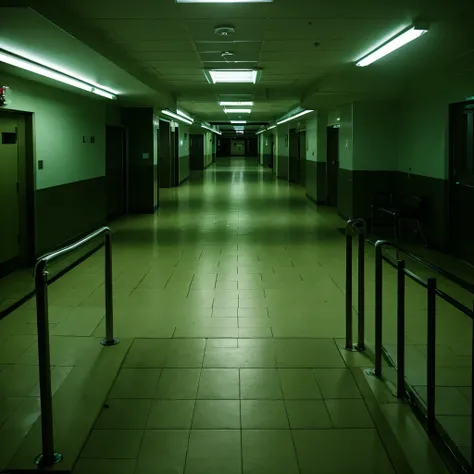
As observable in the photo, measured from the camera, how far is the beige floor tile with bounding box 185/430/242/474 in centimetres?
262

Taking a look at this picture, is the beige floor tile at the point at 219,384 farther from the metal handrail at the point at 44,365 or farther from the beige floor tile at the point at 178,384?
the metal handrail at the point at 44,365

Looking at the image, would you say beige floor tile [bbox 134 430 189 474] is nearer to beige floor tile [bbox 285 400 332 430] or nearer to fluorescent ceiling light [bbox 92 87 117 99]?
beige floor tile [bbox 285 400 332 430]

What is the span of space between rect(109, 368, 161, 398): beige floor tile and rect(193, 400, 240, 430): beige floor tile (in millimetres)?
349

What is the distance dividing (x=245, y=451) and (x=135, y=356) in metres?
1.47

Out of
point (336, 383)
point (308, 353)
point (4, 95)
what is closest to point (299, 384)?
point (336, 383)

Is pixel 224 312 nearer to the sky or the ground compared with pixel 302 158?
nearer to the ground

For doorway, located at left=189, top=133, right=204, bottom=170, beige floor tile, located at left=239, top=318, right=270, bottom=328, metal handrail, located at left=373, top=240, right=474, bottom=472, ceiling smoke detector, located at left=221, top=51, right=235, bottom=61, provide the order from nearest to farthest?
1. metal handrail, located at left=373, top=240, right=474, bottom=472
2. beige floor tile, located at left=239, top=318, right=270, bottom=328
3. ceiling smoke detector, located at left=221, top=51, right=235, bottom=61
4. doorway, located at left=189, top=133, right=204, bottom=170

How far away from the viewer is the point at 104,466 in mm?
2654

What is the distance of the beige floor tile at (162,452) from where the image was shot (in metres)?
2.63

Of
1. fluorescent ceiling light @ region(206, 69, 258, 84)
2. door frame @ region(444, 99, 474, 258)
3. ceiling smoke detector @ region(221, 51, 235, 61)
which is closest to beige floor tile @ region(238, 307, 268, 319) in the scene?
ceiling smoke detector @ region(221, 51, 235, 61)

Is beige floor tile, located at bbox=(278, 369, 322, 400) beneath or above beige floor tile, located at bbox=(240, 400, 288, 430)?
above

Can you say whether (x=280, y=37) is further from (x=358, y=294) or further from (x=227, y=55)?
(x=358, y=294)

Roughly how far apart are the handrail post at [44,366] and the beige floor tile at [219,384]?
972mm

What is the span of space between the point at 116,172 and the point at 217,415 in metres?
9.61
